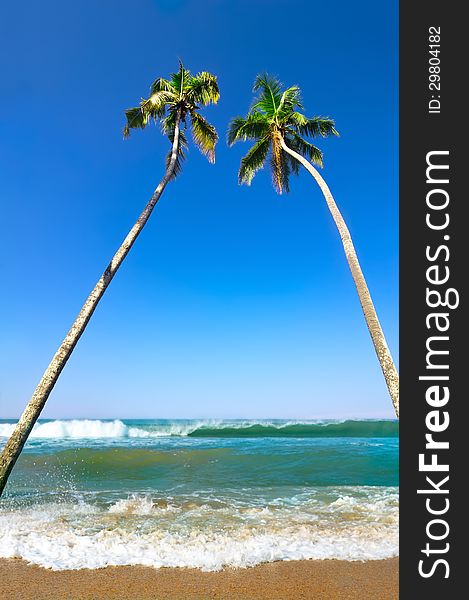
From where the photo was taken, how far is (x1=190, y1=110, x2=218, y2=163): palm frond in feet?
42.9

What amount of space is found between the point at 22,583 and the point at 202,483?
28.6 feet

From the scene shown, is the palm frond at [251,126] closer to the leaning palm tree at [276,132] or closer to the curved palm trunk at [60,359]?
the leaning palm tree at [276,132]

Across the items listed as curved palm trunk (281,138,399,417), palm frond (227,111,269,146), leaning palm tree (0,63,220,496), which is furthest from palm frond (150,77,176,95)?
curved palm trunk (281,138,399,417)

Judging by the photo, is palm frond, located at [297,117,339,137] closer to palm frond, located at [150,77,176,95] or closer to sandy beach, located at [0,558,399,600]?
palm frond, located at [150,77,176,95]

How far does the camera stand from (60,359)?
762 cm

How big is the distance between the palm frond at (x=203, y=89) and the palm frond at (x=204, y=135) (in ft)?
1.60

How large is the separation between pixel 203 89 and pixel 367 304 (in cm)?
892

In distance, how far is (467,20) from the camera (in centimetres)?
532

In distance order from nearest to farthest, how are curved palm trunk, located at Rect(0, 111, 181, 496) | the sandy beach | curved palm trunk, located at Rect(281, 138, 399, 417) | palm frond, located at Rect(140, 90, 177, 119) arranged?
the sandy beach, curved palm trunk, located at Rect(0, 111, 181, 496), curved palm trunk, located at Rect(281, 138, 399, 417), palm frond, located at Rect(140, 90, 177, 119)

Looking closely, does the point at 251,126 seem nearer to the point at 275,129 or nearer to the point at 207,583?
the point at 275,129

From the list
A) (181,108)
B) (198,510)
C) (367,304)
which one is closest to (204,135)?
(181,108)

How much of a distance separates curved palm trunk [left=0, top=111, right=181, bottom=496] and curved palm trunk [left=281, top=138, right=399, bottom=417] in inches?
184

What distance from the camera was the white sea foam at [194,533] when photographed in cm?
625

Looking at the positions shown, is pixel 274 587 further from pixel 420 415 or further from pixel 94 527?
pixel 94 527
